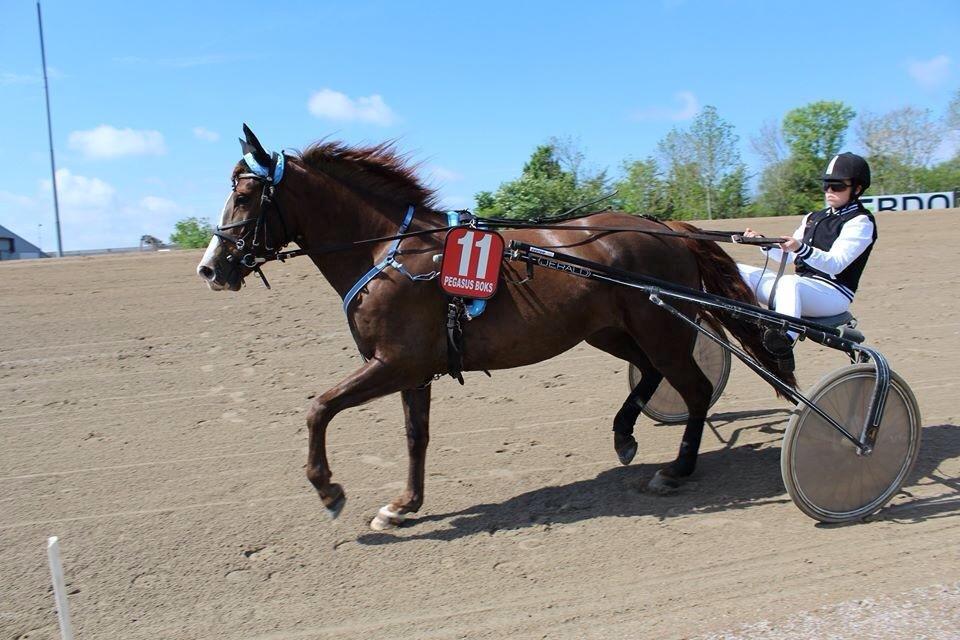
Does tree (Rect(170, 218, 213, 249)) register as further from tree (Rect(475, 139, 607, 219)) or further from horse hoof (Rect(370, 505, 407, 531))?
horse hoof (Rect(370, 505, 407, 531))

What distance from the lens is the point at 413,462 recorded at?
463cm

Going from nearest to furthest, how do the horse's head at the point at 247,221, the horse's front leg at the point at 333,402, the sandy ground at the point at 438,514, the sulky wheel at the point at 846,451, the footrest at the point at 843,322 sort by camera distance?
the sandy ground at the point at 438,514 < the sulky wheel at the point at 846,451 < the horse's front leg at the point at 333,402 < the horse's head at the point at 247,221 < the footrest at the point at 843,322

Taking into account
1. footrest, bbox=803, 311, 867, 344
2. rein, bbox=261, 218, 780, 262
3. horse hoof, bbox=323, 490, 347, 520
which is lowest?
horse hoof, bbox=323, 490, 347, 520

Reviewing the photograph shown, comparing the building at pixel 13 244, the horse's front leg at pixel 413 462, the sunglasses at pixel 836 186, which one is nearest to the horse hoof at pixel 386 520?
the horse's front leg at pixel 413 462

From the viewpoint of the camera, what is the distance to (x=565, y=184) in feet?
55.5

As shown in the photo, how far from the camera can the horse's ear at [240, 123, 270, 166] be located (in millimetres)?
4383

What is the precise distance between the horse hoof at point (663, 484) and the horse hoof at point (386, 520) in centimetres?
164

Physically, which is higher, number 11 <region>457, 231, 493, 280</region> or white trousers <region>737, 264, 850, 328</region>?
number 11 <region>457, 231, 493, 280</region>

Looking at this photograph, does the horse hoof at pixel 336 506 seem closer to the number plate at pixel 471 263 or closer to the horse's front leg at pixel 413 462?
the horse's front leg at pixel 413 462

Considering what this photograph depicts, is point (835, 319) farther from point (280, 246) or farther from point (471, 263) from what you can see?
point (280, 246)

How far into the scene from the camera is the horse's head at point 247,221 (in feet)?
14.4

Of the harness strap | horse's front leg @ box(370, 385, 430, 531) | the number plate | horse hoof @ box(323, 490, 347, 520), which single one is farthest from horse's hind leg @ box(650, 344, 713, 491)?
horse hoof @ box(323, 490, 347, 520)

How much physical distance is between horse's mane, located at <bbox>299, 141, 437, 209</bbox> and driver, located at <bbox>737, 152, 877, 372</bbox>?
2.14 meters

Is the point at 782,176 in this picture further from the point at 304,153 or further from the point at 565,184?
the point at 304,153
